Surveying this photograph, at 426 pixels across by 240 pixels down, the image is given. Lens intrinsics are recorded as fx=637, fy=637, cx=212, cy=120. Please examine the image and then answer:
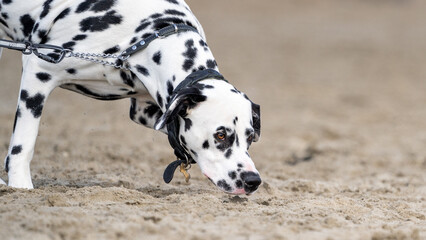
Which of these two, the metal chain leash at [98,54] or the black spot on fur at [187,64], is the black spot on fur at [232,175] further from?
the metal chain leash at [98,54]

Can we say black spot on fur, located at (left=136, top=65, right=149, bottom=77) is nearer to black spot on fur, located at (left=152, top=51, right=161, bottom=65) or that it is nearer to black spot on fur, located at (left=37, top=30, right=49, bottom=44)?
black spot on fur, located at (left=152, top=51, right=161, bottom=65)

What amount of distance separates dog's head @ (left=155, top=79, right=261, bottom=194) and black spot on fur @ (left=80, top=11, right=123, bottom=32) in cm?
82

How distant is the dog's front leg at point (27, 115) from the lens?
4.13m

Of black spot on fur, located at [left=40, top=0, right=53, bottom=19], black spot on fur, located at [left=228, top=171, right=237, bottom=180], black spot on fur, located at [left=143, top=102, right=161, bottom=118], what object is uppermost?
black spot on fur, located at [left=40, top=0, right=53, bottom=19]

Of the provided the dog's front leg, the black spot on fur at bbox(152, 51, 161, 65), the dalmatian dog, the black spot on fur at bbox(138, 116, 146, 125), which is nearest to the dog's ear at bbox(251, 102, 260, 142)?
the dalmatian dog

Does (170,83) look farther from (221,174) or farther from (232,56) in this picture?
(232,56)

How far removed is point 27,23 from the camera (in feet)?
14.3

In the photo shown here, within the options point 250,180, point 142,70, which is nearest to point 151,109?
point 142,70

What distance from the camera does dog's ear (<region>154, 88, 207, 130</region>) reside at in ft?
11.5

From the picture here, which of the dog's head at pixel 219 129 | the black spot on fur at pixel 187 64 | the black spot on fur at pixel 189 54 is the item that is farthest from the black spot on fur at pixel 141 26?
the dog's head at pixel 219 129

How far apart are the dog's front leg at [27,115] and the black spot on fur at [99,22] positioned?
40 cm

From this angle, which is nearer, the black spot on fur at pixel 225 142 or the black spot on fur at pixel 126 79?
the black spot on fur at pixel 225 142

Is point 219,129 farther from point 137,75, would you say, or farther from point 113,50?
point 113,50

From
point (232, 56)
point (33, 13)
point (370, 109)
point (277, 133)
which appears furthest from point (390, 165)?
point (232, 56)
